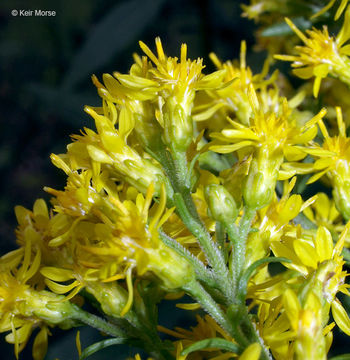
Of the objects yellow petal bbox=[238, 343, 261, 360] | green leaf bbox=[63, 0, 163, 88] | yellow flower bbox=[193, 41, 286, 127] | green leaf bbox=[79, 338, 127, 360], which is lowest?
green leaf bbox=[79, 338, 127, 360]

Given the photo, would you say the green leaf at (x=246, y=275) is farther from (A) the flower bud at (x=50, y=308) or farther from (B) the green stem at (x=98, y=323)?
(A) the flower bud at (x=50, y=308)

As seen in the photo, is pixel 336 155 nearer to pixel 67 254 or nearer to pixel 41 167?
pixel 67 254

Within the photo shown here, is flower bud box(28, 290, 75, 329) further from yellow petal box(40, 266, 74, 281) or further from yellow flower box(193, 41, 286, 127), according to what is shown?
yellow flower box(193, 41, 286, 127)

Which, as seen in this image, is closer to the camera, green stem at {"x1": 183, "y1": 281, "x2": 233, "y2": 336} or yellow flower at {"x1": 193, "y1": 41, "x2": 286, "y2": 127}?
green stem at {"x1": 183, "y1": 281, "x2": 233, "y2": 336}

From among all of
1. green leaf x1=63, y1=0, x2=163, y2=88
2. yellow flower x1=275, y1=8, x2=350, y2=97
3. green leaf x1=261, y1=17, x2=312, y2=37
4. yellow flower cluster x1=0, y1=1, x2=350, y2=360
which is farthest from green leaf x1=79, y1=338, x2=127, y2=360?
green leaf x1=63, y1=0, x2=163, y2=88

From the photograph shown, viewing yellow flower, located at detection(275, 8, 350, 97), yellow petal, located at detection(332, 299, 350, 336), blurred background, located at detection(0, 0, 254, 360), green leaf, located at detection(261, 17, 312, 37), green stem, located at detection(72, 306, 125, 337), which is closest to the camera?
yellow petal, located at detection(332, 299, 350, 336)

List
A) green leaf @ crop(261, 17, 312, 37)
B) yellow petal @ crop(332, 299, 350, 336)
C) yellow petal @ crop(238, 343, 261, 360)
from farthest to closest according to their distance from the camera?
green leaf @ crop(261, 17, 312, 37)
yellow petal @ crop(332, 299, 350, 336)
yellow petal @ crop(238, 343, 261, 360)

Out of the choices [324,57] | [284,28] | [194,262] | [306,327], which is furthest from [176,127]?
[284,28]

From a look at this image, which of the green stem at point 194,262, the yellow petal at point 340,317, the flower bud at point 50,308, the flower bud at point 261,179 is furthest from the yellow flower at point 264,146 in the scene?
the flower bud at point 50,308
